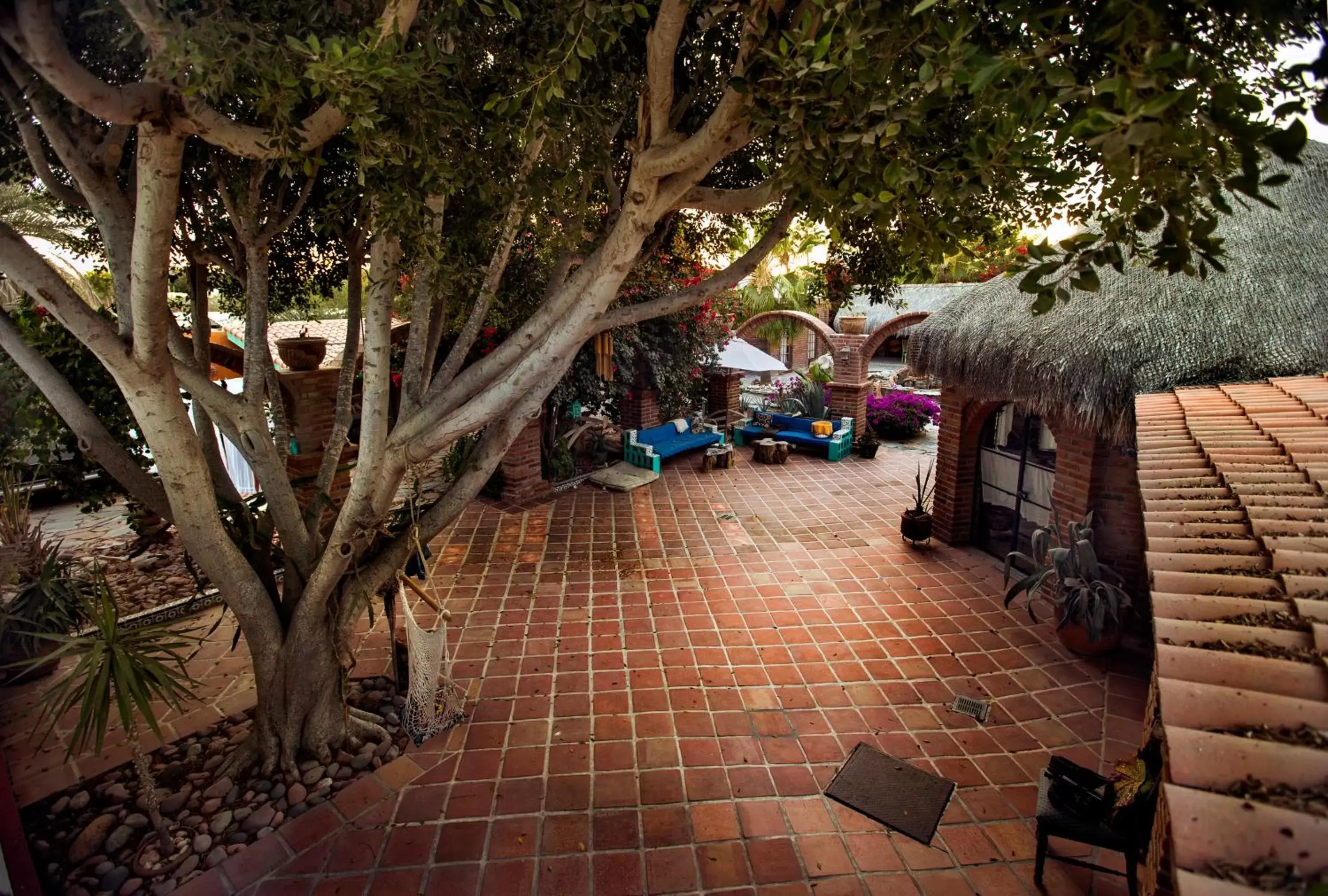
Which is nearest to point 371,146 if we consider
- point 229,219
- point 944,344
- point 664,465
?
point 229,219

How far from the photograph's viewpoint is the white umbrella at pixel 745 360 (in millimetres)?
13977

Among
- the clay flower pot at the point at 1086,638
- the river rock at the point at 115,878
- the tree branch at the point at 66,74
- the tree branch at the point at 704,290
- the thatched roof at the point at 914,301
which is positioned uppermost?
the thatched roof at the point at 914,301

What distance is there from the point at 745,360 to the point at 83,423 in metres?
11.6

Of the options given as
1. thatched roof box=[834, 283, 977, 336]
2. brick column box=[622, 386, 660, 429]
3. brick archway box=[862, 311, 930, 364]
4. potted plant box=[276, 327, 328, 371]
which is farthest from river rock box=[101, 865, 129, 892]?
thatched roof box=[834, 283, 977, 336]

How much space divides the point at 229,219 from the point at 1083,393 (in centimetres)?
676

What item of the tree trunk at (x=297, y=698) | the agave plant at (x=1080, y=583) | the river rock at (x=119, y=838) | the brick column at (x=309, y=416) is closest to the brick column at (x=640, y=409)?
the brick column at (x=309, y=416)

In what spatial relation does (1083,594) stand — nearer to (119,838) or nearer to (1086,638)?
(1086,638)

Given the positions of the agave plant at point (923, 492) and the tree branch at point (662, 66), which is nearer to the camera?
the tree branch at point (662, 66)

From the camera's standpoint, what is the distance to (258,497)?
4625 mm

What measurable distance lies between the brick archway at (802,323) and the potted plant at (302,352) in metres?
8.89

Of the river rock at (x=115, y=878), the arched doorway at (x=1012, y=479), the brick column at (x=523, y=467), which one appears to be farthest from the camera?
the brick column at (x=523, y=467)

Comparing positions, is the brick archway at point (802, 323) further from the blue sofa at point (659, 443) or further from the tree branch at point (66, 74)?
the tree branch at point (66, 74)

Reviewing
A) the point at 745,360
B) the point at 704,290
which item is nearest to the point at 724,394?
the point at 745,360

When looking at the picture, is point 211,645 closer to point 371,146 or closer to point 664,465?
point 371,146
